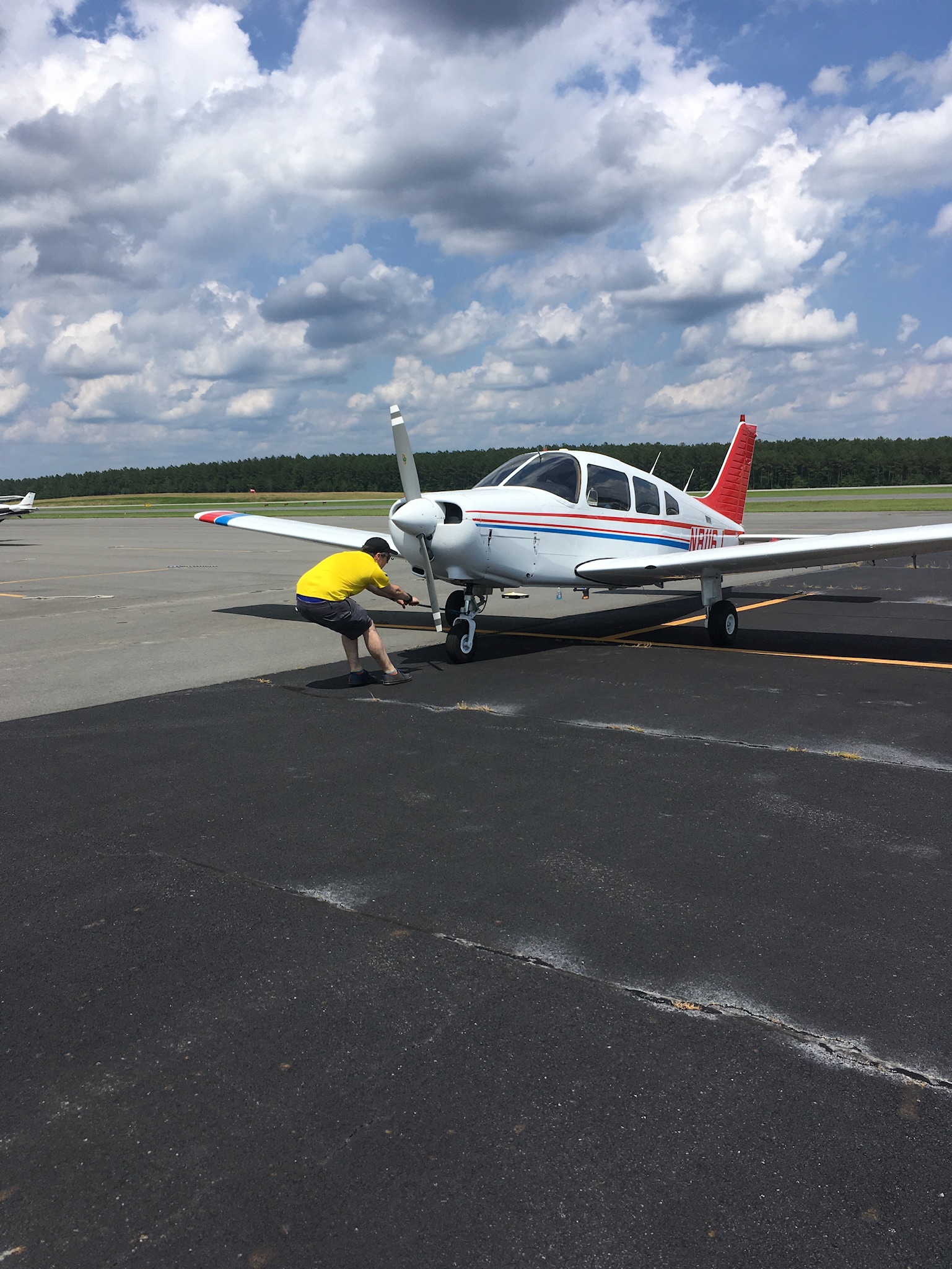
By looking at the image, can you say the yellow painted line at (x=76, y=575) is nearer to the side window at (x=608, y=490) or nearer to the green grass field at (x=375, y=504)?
the side window at (x=608, y=490)

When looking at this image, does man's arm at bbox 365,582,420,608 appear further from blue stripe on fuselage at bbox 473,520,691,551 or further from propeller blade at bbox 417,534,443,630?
blue stripe on fuselage at bbox 473,520,691,551

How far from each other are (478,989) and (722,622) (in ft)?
27.5

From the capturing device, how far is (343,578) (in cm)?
853

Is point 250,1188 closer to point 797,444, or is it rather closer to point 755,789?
point 755,789

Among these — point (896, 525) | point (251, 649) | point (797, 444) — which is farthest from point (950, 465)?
point (251, 649)

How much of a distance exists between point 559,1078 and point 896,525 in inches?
1327

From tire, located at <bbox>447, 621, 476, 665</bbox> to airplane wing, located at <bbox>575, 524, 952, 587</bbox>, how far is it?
1.69m

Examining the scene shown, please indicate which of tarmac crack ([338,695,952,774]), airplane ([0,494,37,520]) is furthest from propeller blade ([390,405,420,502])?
airplane ([0,494,37,520])

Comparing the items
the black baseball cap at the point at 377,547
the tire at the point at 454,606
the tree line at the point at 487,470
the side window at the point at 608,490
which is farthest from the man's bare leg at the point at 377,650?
the tree line at the point at 487,470

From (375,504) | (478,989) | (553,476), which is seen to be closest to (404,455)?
(553,476)

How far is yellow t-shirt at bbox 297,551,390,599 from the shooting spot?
27.7 ft

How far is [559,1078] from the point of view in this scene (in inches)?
107

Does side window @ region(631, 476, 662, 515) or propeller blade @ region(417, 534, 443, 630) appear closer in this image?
propeller blade @ region(417, 534, 443, 630)

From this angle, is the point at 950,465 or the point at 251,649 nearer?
the point at 251,649
